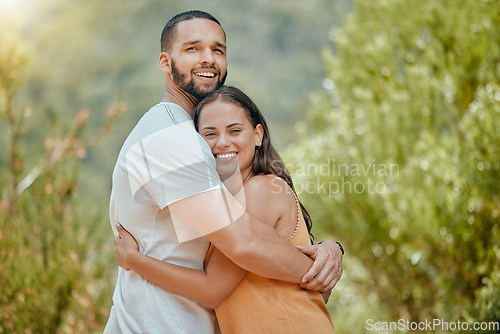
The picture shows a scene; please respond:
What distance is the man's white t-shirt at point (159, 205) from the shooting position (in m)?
1.50

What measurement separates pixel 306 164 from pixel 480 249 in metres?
2.47

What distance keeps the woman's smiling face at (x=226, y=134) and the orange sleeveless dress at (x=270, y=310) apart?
0.39 metres

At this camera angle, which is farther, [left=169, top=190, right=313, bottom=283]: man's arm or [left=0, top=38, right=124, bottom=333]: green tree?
[left=0, top=38, right=124, bottom=333]: green tree

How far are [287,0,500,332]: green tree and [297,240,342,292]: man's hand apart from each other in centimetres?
230

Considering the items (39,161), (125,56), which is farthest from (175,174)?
(125,56)

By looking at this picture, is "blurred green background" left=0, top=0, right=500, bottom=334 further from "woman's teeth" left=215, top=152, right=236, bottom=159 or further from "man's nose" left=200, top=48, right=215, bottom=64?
"woman's teeth" left=215, top=152, right=236, bottom=159

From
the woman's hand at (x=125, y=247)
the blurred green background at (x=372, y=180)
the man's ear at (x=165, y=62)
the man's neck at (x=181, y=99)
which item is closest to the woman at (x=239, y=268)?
the woman's hand at (x=125, y=247)

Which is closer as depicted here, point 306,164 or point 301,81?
point 306,164

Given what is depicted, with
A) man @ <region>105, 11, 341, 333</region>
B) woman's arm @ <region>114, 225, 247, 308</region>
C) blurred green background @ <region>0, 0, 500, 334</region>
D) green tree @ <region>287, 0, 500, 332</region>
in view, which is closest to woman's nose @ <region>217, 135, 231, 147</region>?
man @ <region>105, 11, 341, 333</region>

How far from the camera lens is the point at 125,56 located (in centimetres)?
2705

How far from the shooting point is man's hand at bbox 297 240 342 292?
1611 millimetres

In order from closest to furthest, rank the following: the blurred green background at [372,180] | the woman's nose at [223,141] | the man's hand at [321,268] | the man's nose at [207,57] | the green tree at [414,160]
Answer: the man's hand at [321,268] → the woman's nose at [223,141] → the man's nose at [207,57] → the blurred green background at [372,180] → the green tree at [414,160]

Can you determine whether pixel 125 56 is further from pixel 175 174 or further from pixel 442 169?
pixel 175 174

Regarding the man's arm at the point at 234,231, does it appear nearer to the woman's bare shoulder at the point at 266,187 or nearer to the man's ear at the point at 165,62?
the woman's bare shoulder at the point at 266,187
